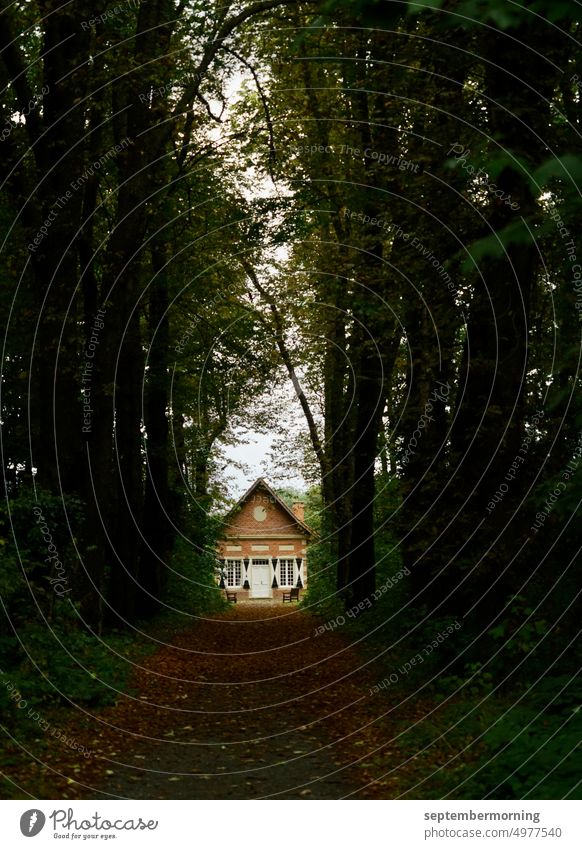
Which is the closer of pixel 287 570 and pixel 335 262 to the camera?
pixel 335 262

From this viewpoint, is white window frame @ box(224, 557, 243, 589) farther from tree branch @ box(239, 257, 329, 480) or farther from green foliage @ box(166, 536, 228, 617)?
tree branch @ box(239, 257, 329, 480)

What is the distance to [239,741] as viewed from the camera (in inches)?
420

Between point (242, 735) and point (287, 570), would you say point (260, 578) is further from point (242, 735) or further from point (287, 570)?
point (242, 735)

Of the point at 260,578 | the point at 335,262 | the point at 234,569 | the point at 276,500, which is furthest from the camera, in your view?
the point at 234,569

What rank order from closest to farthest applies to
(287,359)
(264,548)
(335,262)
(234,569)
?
(335,262) < (287,359) < (234,569) < (264,548)

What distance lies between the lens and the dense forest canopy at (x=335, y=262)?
35.9 feet

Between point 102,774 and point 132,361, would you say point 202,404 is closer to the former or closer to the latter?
point 132,361

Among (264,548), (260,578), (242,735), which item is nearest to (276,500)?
(264,548)

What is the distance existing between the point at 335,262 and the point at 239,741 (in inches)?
422

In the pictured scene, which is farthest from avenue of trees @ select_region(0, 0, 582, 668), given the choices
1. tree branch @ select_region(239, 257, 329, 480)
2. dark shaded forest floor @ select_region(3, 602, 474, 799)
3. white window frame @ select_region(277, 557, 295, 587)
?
white window frame @ select_region(277, 557, 295, 587)

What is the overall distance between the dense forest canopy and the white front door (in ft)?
131

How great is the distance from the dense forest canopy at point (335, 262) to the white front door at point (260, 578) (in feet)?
131

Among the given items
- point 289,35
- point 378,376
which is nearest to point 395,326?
point 378,376

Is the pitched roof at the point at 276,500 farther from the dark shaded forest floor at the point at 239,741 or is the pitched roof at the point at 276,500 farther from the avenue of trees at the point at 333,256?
the dark shaded forest floor at the point at 239,741
